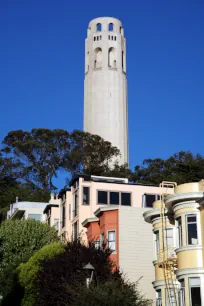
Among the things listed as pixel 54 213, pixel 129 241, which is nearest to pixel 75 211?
pixel 54 213

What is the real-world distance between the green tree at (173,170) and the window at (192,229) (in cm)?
4425

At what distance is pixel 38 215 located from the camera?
218 ft

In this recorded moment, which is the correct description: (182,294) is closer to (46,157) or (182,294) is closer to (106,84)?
(46,157)

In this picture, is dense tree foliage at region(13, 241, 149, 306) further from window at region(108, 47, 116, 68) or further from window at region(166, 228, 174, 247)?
→ window at region(108, 47, 116, 68)

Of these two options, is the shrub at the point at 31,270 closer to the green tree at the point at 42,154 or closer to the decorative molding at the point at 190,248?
the decorative molding at the point at 190,248

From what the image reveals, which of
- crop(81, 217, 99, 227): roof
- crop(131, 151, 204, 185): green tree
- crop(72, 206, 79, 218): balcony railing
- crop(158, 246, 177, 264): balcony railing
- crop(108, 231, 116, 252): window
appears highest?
crop(131, 151, 204, 185): green tree

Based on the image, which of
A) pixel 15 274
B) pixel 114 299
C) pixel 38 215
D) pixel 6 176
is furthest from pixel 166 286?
pixel 6 176

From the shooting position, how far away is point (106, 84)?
12712 centimetres

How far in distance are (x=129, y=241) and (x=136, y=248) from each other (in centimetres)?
63

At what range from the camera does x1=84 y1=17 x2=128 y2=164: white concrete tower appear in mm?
123062

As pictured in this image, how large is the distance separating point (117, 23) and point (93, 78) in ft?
47.6

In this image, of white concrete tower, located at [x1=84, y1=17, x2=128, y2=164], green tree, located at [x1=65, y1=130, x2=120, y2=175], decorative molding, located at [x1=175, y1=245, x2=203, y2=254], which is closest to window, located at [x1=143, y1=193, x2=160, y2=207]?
decorative molding, located at [x1=175, y1=245, x2=203, y2=254]

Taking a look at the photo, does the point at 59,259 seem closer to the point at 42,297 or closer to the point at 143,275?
the point at 42,297

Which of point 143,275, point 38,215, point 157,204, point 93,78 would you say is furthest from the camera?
point 93,78
